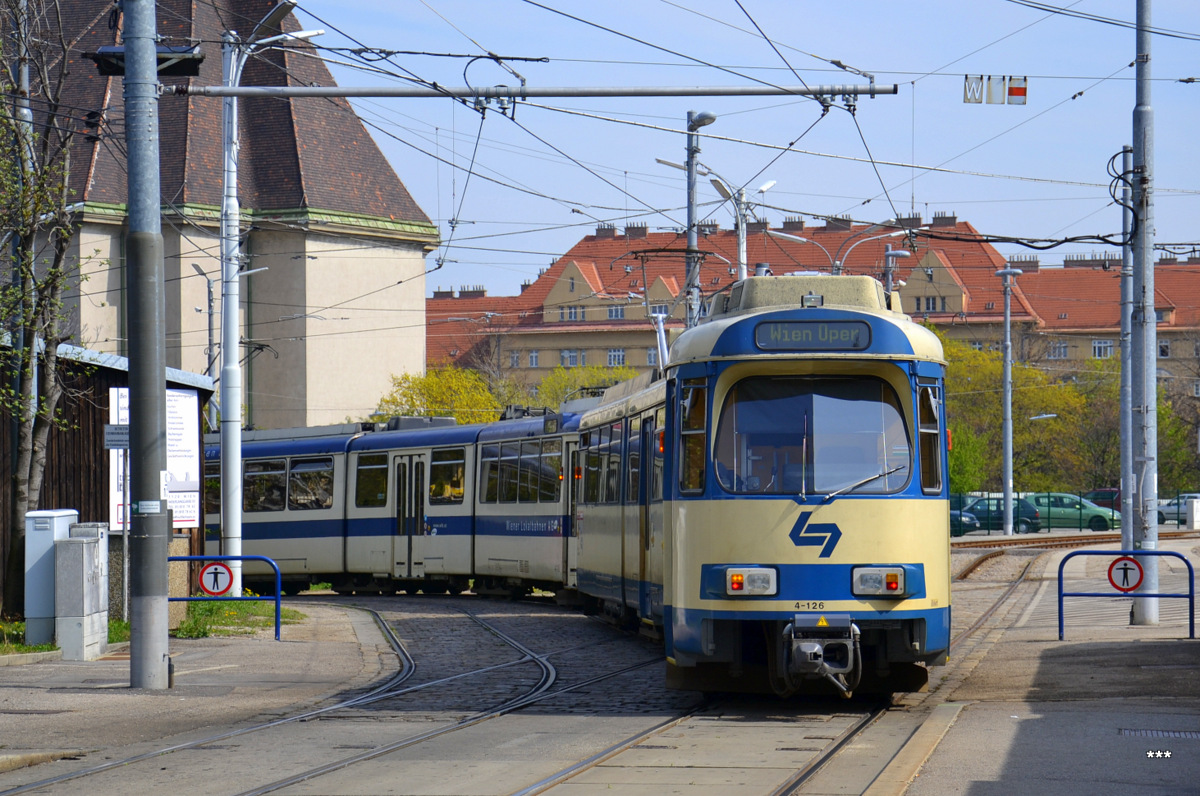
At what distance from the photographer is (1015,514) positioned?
198 feet

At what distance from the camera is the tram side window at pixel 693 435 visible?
11844 mm

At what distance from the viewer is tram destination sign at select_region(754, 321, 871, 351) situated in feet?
38.4

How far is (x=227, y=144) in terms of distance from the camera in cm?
2148

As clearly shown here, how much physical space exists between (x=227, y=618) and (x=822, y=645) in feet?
36.7

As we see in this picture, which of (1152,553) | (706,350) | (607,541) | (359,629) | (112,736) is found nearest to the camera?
(112,736)

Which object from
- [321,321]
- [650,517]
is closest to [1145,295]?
[650,517]

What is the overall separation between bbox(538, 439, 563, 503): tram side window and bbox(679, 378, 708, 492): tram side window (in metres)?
11.2

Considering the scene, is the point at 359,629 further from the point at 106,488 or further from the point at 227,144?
the point at 227,144

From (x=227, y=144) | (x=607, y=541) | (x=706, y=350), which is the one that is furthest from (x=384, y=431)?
(x=706, y=350)

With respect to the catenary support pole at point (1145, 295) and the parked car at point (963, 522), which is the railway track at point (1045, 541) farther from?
the catenary support pole at point (1145, 295)

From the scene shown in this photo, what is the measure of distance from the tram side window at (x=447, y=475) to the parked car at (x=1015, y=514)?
3691 centimetres

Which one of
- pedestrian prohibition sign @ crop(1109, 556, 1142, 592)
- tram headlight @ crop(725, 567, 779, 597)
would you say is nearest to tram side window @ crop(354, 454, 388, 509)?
pedestrian prohibition sign @ crop(1109, 556, 1142, 592)

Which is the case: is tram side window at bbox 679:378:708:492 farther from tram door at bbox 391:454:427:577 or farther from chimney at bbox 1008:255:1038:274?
chimney at bbox 1008:255:1038:274

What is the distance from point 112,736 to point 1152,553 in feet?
37.4
